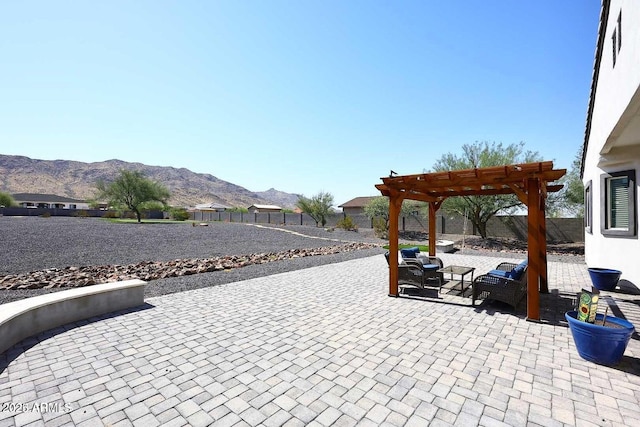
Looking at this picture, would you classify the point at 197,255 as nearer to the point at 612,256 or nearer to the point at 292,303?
the point at 292,303

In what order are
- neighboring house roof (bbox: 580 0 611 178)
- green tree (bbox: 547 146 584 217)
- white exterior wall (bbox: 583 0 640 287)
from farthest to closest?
1. green tree (bbox: 547 146 584 217)
2. neighboring house roof (bbox: 580 0 611 178)
3. white exterior wall (bbox: 583 0 640 287)

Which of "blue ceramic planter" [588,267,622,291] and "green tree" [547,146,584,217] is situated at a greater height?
"green tree" [547,146,584,217]

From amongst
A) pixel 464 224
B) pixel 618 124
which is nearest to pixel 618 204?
pixel 618 124

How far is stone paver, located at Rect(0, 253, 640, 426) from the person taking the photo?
2576mm

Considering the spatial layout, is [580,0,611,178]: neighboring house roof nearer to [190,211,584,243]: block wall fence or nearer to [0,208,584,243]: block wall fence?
[190,211,584,243]: block wall fence

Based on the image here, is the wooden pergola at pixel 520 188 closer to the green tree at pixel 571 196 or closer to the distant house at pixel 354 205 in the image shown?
the green tree at pixel 571 196

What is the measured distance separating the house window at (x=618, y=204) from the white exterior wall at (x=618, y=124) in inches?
5.3

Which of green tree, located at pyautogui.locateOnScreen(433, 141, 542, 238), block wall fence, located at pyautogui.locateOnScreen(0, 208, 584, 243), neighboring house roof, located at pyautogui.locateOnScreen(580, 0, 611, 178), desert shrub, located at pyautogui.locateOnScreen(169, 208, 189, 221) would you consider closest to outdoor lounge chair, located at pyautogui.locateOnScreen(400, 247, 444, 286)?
block wall fence, located at pyautogui.locateOnScreen(0, 208, 584, 243)

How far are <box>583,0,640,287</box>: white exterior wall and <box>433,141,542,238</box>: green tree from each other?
7313mm

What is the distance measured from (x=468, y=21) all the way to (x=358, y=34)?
10.6 feet

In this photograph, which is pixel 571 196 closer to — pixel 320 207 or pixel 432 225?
pixel 432 225

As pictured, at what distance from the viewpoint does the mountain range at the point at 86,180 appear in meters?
107

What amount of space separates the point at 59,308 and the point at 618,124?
29.2ft

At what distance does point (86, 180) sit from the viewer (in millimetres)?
121500
